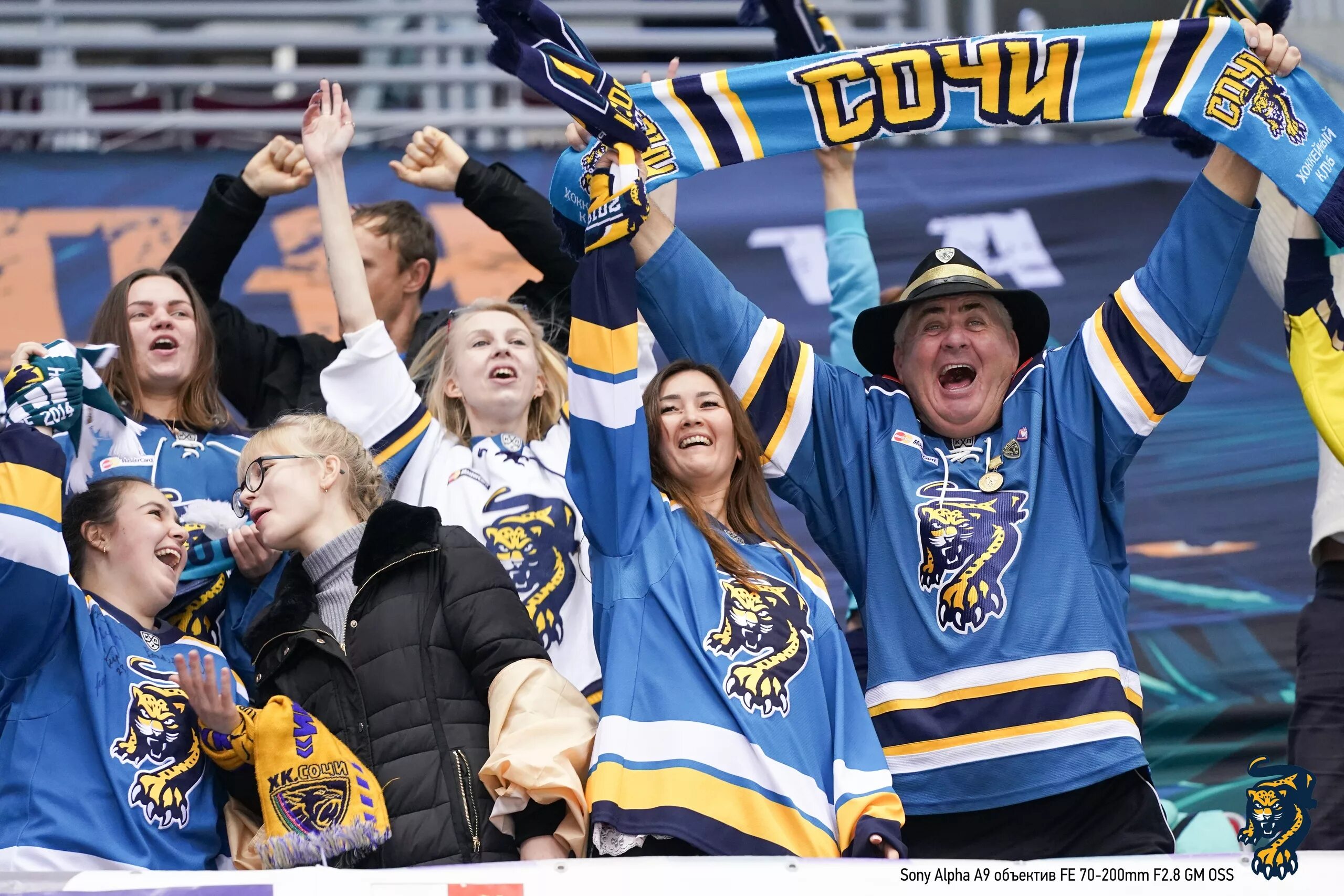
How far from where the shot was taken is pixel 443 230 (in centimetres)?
583

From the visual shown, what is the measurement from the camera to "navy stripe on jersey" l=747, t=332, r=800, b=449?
3311 mm

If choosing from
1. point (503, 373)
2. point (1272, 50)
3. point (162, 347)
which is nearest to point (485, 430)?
point (503, 373)

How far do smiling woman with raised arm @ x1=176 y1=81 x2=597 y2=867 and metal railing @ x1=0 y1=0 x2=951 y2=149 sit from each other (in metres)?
3.63

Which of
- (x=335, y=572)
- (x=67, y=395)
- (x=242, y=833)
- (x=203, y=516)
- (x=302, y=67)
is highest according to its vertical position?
(x=302, y=67)

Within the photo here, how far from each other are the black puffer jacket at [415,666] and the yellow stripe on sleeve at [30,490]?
1.39 feet

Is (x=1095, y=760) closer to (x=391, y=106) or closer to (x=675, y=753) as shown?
(x=675, y=753)

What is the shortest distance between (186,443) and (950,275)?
169cm

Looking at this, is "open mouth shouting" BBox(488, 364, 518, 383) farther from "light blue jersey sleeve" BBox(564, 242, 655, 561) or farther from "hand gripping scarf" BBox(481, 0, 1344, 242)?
"light blue jersey sleeve" BBox(564, 242, 655, 561)

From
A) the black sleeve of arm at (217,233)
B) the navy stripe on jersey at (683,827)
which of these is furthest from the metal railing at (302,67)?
the navy stripe on jersey at (683,827)

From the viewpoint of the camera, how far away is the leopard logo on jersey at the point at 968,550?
3090 mm

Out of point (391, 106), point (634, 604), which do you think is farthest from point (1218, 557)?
point (391, 106)

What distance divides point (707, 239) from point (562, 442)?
2.21 metres

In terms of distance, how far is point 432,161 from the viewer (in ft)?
13.8

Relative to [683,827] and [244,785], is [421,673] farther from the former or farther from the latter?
[683,827]
